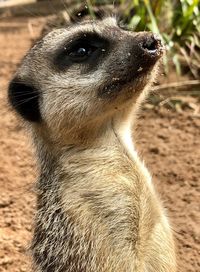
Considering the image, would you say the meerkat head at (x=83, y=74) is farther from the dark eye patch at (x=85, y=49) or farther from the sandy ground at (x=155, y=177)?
the sandy ground at (x=155, y=177)

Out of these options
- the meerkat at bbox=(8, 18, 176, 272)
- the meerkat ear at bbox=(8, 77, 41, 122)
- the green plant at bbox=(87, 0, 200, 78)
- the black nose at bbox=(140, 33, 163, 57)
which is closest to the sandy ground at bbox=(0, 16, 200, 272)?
the meerkat ear at bbox=(8, 77, 41, 122)

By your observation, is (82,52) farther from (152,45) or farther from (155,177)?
(155,177)

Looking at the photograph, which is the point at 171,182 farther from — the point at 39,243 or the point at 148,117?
the point at 39,243

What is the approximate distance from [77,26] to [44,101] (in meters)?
0.43

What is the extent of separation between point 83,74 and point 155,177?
5.66 ft

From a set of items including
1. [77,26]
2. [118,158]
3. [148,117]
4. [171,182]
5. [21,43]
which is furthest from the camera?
[21,43]

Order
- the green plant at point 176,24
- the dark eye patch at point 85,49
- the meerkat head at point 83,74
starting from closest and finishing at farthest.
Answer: the meerkat head at point 83,74, the dark eye patch at point 85,49, the green plant at point 176,24

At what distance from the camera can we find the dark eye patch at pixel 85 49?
3.62 meters

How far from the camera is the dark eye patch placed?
11.9 feet

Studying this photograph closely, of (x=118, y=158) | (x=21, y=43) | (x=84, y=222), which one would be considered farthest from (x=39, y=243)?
(x=21, y=43)

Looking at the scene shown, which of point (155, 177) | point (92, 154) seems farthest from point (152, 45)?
point (155, 177)

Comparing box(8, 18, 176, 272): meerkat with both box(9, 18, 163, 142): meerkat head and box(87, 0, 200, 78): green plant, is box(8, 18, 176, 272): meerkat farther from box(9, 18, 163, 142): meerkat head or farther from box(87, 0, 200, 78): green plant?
box(87, 0, 200, 78): green plant

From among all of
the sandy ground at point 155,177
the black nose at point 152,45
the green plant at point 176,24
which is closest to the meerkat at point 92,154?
the black nose at point 152,45

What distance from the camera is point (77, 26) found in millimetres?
3754
